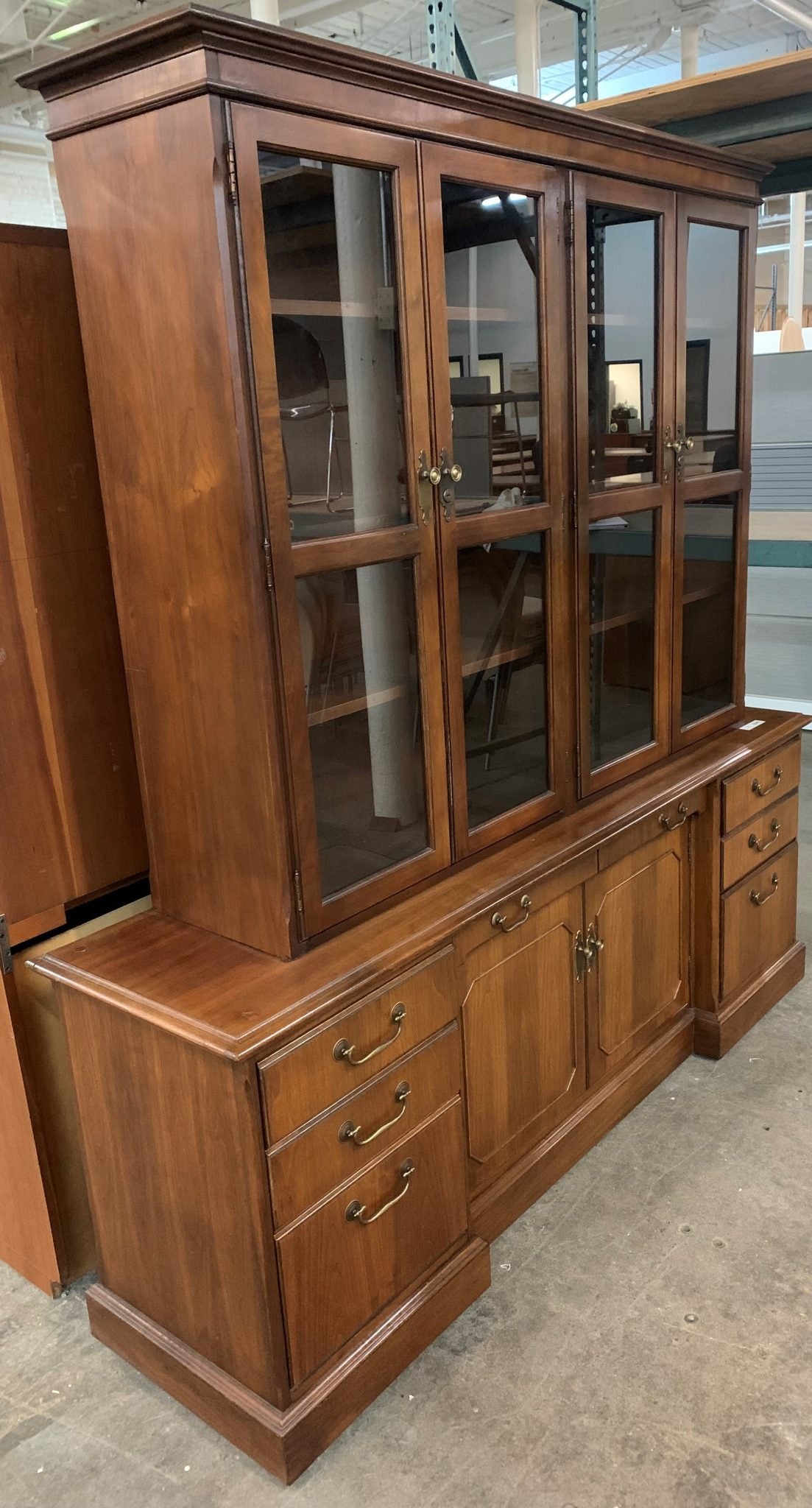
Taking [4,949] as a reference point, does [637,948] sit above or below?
below

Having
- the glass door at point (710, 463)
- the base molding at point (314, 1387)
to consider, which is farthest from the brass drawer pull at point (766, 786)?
the base molding at point (314, 1387)

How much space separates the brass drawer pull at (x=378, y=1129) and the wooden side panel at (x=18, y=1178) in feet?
2.00

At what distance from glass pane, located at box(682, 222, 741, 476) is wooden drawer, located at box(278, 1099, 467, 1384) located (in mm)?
1488

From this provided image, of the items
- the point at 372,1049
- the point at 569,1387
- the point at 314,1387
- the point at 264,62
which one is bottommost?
the point at 569,1387

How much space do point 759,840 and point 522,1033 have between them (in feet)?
2.97

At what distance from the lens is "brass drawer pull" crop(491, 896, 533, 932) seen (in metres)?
1.86

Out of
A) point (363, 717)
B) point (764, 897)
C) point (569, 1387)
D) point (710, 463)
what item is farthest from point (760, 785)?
point (569, 1387)

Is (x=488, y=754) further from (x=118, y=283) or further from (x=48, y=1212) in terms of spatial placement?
(x=48, y=1212)

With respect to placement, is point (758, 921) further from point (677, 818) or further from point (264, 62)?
point (264, 62)

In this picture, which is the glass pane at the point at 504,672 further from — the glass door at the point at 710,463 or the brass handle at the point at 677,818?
the glass door at the point at 710,463

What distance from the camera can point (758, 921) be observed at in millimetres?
Result: 2652

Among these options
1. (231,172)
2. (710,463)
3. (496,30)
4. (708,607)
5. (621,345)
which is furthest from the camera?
(496,30)

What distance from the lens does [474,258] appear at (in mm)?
1719

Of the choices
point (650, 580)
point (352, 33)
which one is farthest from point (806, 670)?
point (352, 33)
